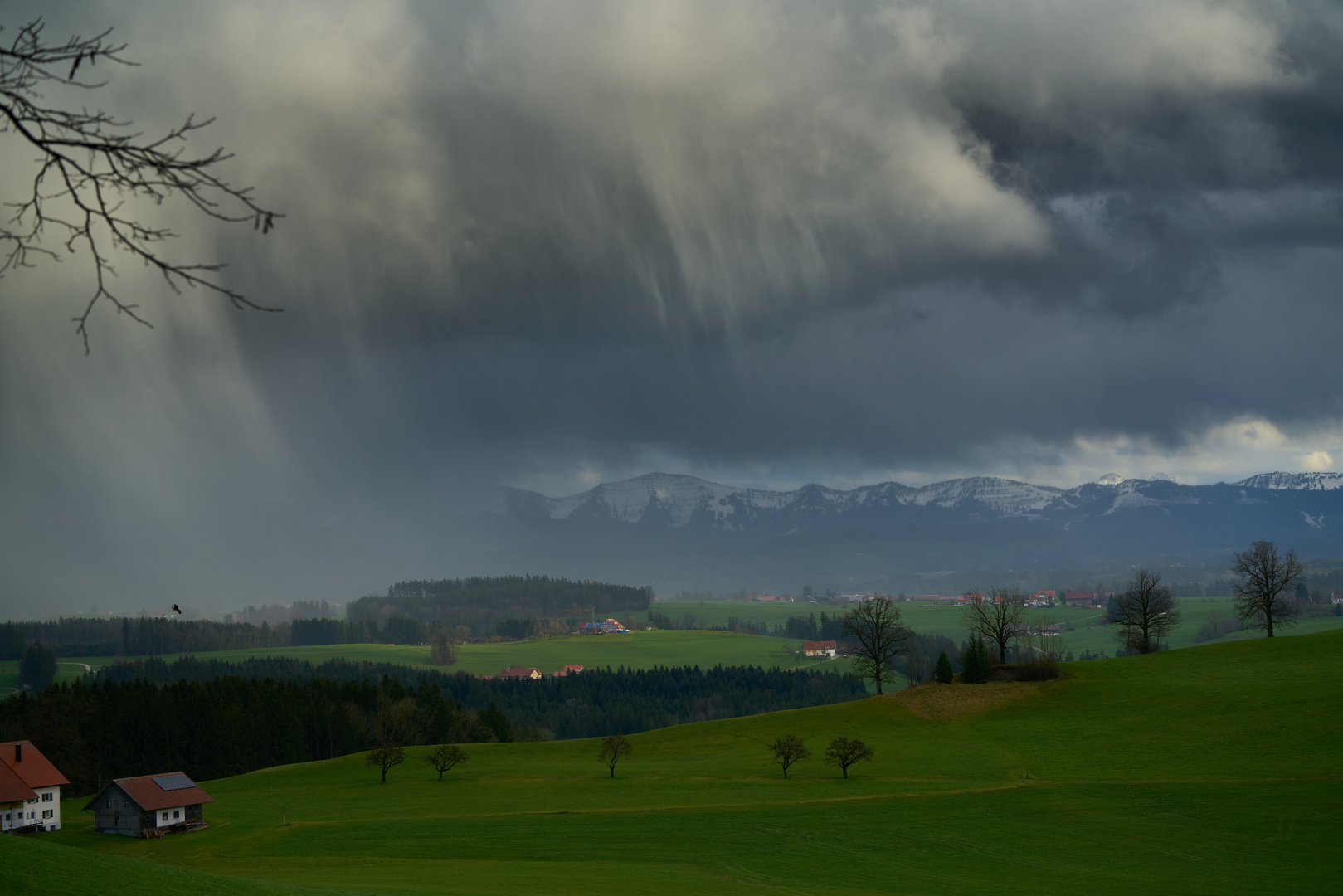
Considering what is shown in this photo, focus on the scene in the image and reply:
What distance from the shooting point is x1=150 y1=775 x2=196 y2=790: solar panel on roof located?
188ft

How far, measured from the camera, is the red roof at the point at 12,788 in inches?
2203

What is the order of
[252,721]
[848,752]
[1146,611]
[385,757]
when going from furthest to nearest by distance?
[1146,611] → [252,721] → [385,757] → [848,752]

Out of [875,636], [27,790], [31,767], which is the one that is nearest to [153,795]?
[27,790]

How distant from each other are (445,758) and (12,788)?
29086 mm

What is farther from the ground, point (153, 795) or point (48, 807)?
point (153, 795)

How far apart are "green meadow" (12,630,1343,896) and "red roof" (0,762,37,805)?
156 inches

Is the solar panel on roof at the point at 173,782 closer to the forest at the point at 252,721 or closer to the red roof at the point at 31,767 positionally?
the red roof at the point at 31,767

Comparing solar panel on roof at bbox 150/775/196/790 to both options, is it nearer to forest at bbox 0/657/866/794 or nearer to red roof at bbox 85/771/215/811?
red roof at bbox 85/771/215/811

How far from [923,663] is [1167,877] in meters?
127

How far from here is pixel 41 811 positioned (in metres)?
59.0

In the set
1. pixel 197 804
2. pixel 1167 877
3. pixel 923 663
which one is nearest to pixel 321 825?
pixel 197 804

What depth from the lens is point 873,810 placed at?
50812 millimetres

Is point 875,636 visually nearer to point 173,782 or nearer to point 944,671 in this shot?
point 944,671

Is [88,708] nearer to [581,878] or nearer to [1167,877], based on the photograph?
[581,878]
